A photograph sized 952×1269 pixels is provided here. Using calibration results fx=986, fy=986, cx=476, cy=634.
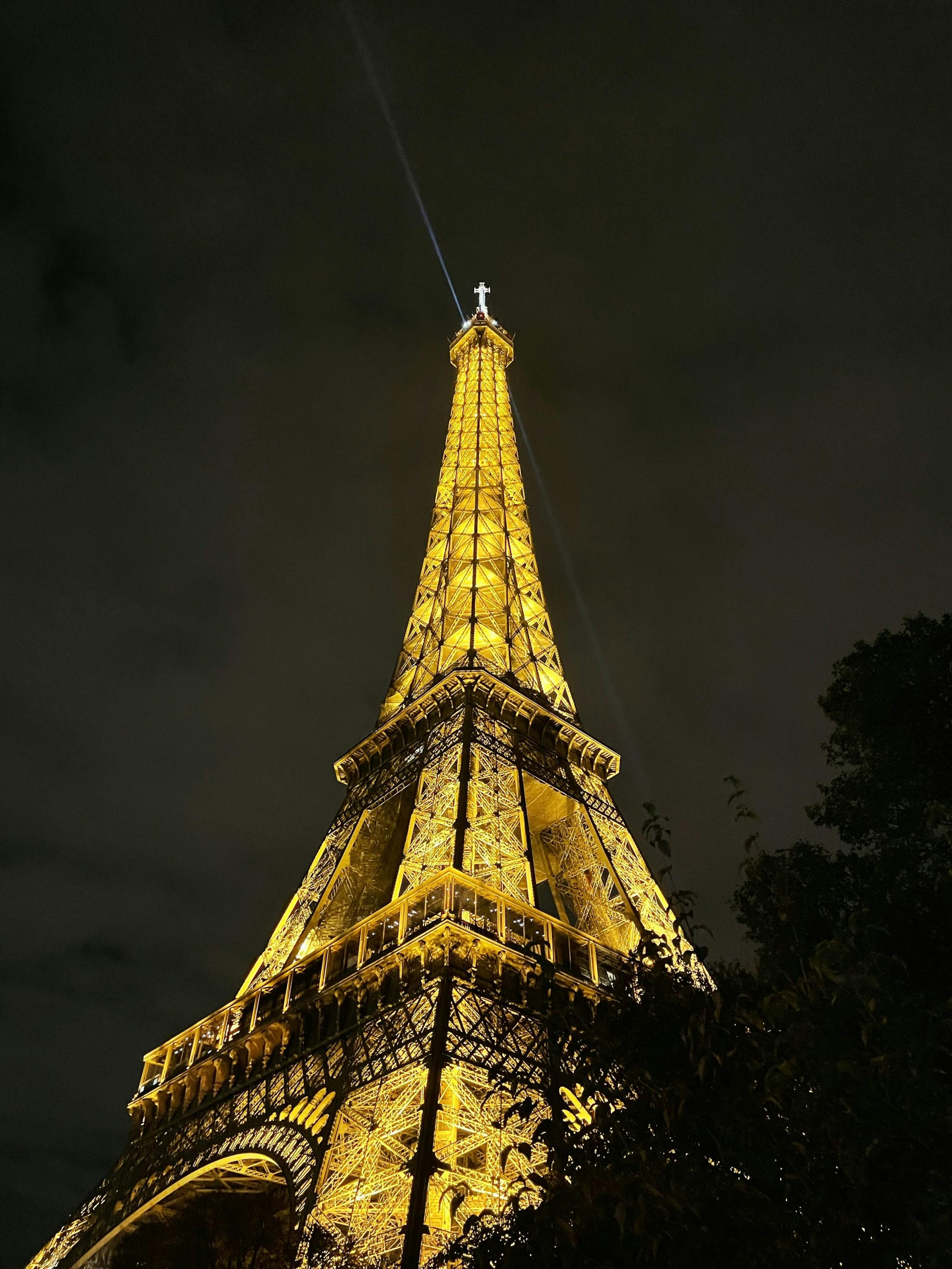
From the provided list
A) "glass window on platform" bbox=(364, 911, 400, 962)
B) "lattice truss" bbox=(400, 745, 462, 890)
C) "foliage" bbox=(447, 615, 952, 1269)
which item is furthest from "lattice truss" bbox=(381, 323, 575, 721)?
"foliage" bbox=(447, 615, 952, 1269)

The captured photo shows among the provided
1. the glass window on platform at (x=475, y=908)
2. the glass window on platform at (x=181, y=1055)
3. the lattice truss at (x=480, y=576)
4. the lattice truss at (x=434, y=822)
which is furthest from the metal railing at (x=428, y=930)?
the lattice truss at (x=480, y=576)

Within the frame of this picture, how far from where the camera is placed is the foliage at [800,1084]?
30.6 ft

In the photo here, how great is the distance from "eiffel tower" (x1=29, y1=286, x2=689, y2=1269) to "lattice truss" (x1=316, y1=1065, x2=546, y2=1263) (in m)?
0.04

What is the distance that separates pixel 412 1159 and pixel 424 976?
13.2 feet

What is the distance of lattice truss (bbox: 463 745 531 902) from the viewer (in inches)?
926

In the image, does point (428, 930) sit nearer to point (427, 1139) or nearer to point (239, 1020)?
point (427, 1139)

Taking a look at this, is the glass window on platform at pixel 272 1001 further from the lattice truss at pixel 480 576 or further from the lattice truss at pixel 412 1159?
the lattice truss at pixel 480 576

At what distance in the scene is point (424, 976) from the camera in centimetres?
1939

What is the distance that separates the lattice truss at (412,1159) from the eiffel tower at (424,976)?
4 cm

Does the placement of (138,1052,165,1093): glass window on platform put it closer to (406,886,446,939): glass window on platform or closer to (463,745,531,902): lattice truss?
(406,886,446,939): glass window on platform

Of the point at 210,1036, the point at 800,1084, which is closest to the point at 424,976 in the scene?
the point at 210,1036

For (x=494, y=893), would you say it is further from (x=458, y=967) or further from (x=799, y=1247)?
(x=799, y=1247)

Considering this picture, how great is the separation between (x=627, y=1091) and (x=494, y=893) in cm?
945

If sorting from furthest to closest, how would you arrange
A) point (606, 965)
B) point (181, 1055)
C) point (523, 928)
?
point (181, 1055) < point (606, 965) < point (523, 928)
